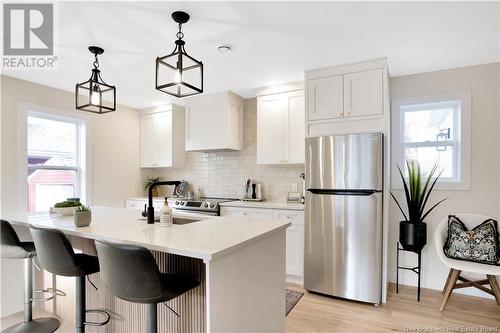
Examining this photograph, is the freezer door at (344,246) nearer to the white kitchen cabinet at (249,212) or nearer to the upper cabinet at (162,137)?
the white kitchen cabinet at (249,212)

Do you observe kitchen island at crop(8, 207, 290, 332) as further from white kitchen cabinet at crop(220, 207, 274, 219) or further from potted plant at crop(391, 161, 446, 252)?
potted plant at crop(391, 161, 446, 252)

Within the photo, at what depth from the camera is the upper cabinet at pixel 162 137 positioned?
4.58 m

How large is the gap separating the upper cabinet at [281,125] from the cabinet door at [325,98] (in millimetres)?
314

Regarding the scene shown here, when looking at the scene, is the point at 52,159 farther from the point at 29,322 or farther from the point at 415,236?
the point at 415,236

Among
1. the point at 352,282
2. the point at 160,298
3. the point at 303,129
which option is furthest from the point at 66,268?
the point at 303,129

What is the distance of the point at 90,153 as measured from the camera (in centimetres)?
401

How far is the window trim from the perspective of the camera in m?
3.15

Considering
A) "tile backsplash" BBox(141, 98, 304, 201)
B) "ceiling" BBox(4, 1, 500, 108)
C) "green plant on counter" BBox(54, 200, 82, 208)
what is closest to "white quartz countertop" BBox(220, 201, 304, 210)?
"tile backsplash" BBox(141, 98, 304, 201)

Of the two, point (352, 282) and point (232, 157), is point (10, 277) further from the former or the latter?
point (352, 282)

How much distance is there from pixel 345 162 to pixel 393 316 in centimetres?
149

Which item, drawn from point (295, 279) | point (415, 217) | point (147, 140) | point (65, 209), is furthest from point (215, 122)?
point (415, 217)

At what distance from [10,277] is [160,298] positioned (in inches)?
94.4

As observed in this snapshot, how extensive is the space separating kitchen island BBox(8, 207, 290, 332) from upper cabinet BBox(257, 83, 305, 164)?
166cm

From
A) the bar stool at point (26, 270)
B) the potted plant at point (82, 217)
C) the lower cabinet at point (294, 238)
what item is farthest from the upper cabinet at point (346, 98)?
the bar stool at point (26, 270)
